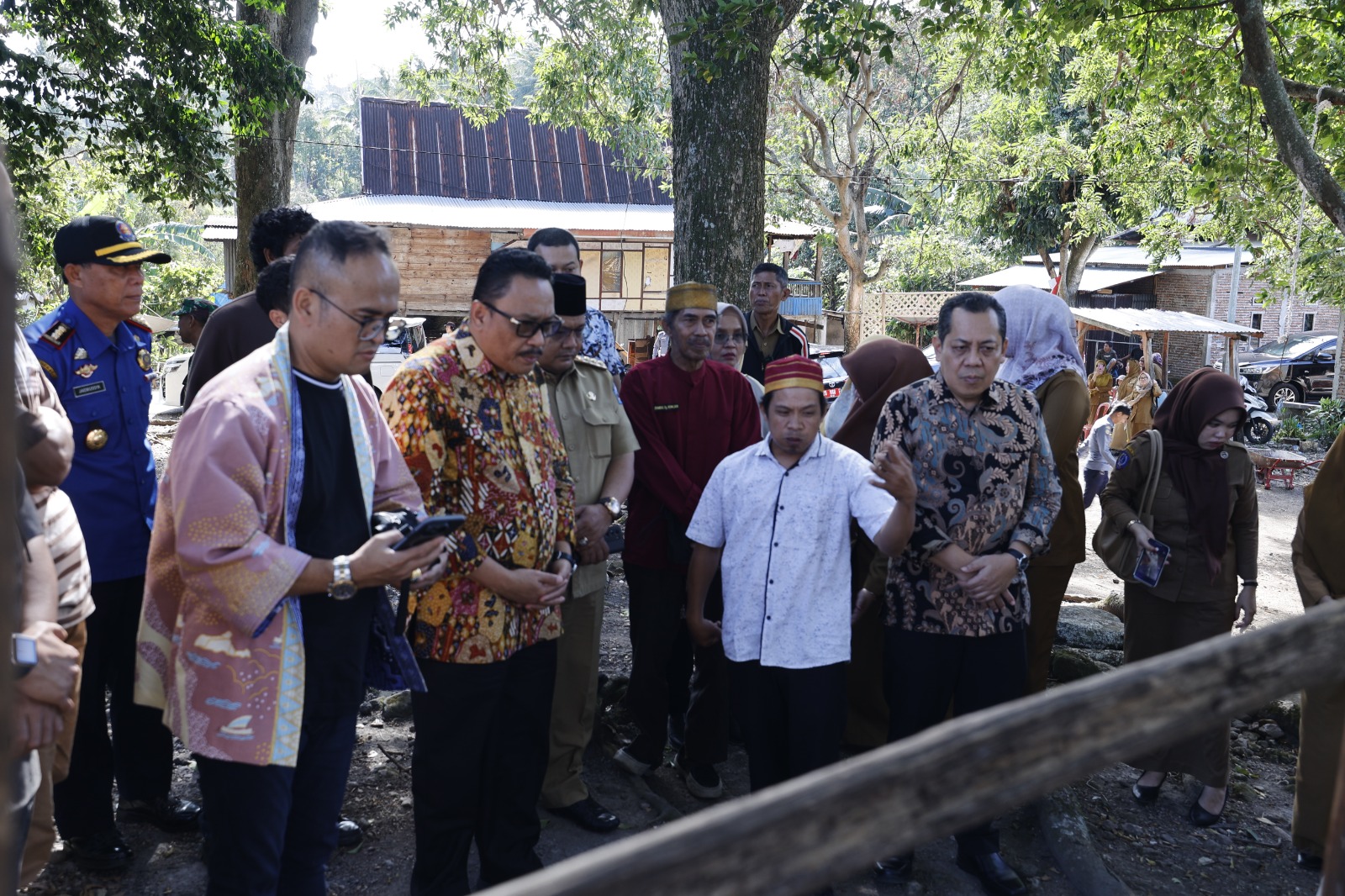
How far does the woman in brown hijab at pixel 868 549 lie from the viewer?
15.2ft

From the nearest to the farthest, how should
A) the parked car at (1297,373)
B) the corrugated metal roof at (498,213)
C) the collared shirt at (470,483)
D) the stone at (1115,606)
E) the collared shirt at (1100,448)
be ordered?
the collared shirt at (470,483) < the stone at (1115,606) < the collared shirt at (1100,448) < the parked car at (1297,373) < the corrugated metal roof at (498,213)

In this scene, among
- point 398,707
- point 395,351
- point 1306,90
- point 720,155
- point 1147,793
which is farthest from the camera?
point 395,351

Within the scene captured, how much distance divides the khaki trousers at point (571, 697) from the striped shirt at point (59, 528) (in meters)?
1.82

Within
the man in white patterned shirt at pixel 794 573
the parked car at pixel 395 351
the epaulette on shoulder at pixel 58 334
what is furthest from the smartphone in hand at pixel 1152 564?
the parked car at pixel 395 351

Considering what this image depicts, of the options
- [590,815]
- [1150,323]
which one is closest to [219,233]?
[1150,323]

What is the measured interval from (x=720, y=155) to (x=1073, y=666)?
356 cm

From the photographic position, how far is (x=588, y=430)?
13.1 ft

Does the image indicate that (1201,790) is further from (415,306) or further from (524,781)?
(415,306)

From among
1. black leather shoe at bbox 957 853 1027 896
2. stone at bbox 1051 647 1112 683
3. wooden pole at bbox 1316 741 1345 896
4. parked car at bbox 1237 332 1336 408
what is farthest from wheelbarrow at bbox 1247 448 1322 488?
wooden pole at bbox 1316 741 1345 896

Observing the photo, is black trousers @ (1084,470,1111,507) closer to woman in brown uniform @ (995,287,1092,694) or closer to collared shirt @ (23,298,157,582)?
woman in brown uniform @ (995,287,1092,694)

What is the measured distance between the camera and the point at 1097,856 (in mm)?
4004

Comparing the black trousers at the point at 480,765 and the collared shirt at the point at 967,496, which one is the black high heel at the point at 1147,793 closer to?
the collared shirt at the point at 967,496

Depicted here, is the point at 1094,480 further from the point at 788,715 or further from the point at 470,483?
the point at 470,483

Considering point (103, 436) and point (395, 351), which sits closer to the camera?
point (103, 436)
